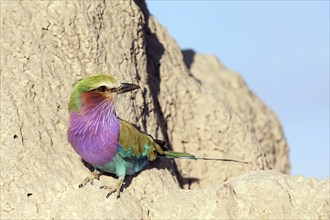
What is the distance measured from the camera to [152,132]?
6996 mm

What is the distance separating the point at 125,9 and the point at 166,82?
3.44 feet

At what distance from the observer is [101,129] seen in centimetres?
562

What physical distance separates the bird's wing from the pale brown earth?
201 mm

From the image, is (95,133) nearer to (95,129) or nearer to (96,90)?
(95,129)

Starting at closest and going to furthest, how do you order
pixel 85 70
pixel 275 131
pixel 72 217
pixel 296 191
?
pixel 72 217 < pixel 296 191 < pixel 85 70 < pixel 275 131

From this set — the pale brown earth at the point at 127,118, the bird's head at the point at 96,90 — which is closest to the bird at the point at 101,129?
the bird's head at the point at 96,90

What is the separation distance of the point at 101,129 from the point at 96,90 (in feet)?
0.93

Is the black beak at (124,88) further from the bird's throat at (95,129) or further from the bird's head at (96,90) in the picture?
the bird's throat at (95,129)

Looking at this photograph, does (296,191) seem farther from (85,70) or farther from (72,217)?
(85,70)

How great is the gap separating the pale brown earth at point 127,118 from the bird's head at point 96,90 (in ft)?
1.61

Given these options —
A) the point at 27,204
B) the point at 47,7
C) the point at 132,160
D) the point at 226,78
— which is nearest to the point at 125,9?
the point at 47,7

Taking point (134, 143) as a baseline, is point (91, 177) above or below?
below

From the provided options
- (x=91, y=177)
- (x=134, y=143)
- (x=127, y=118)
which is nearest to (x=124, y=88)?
(x=134, y=143)

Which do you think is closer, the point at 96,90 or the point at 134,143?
the point at 96,90
